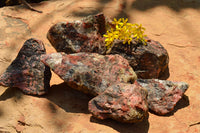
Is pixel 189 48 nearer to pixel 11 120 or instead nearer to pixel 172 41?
pixel 172 41

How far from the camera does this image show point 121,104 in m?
2.82

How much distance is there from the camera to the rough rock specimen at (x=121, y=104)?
2.79 m

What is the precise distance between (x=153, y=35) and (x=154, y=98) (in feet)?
5.66

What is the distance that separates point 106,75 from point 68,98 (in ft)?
1.70

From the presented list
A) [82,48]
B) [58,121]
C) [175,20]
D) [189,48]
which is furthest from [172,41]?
[58,121]

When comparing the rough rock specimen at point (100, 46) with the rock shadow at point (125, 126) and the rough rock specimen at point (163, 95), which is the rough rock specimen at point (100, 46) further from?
the rock shadow at point (125, 126)

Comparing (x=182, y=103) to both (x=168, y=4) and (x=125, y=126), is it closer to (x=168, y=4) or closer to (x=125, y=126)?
(x=125, y=126)

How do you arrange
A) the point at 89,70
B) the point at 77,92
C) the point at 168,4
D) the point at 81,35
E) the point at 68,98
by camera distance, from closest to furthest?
the point at 89,70 < the point at 68,98 < the point at 77,92 < the point at 81,35 < the point at 168,4

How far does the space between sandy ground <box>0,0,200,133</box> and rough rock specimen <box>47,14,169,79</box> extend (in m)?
0.32

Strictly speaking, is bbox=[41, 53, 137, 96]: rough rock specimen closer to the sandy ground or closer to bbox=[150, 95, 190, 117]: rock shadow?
the sandy ground

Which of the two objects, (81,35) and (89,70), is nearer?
(89,70)

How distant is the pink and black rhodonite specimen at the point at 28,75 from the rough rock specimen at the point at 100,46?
0.68 metres

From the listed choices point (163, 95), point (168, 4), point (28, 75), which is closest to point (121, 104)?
point (163, 95)

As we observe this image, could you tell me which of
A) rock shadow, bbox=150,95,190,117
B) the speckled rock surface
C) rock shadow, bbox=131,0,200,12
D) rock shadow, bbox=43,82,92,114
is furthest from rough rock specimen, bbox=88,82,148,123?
rock shadow, bbox=131,0,200,12
